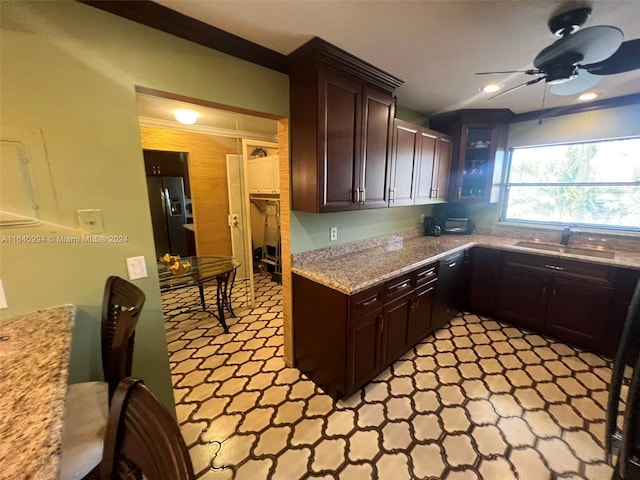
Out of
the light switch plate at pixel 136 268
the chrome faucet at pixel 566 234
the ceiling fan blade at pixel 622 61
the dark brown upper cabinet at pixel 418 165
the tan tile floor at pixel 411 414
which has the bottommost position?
the tan tile floor at pixel 411 414

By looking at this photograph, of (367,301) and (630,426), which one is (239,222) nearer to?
(367,301)

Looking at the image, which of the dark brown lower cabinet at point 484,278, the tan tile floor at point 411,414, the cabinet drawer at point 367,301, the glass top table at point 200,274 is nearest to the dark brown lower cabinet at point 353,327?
the cabinet drawer at point 367,301

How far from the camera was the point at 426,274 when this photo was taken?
2.28m

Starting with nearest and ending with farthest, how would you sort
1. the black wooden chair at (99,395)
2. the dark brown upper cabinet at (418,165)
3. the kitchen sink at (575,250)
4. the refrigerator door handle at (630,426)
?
the refrigerator door handle at (630,426)
the black wooden chair at (99,395)
the dark brown upper cabinet at (418,165)
the kitchen sink at (575,250)

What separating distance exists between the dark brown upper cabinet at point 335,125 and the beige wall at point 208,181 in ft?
7.51

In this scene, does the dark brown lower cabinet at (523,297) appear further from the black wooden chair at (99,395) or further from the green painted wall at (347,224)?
the black wooden chair at (99,395)

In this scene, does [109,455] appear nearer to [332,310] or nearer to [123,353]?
[123,353]

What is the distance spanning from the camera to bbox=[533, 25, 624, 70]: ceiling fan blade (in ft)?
3.94

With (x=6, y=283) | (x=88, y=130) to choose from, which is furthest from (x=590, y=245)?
(x=6, y=283)

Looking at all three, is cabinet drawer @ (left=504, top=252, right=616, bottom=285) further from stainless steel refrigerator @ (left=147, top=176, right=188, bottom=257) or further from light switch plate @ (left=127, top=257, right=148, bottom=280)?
stainless steel refrigerator @ (left=147, top=176, right=188, bottom=257)

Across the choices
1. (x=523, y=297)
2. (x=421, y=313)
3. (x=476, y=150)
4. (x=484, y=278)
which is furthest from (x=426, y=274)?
(x=476, y=150)

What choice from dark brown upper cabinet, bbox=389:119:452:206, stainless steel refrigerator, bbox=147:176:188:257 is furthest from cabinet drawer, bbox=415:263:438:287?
stainless steel refrigerator, bbox=147:176:188:257

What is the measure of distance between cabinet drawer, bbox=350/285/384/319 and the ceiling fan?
1603 millimetres

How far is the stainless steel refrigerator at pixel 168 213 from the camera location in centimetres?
400
